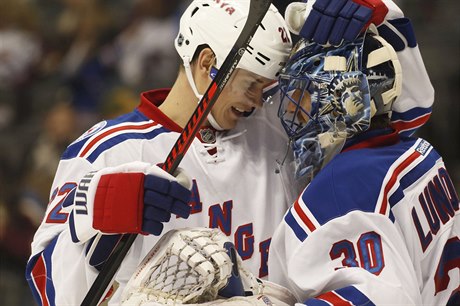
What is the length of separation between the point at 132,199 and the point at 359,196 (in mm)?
563

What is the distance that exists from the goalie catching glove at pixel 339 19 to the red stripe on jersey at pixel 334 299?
2.15 feet

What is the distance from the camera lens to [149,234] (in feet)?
8.41

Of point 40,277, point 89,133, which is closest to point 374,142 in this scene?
point 89,133

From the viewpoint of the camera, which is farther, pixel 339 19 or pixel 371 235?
pixel 339 19

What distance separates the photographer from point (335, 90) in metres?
2.62

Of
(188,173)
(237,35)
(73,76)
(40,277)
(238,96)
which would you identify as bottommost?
(73,76)

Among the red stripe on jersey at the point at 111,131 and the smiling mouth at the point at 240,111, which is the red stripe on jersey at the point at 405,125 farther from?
the red stripe on jersey at the point at 111,131

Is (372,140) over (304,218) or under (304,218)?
over

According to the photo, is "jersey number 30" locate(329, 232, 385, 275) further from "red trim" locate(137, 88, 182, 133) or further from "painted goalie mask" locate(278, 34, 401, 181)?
"red trim" locate(137, 88, 182, 133)

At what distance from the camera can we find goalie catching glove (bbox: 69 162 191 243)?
8.10ft

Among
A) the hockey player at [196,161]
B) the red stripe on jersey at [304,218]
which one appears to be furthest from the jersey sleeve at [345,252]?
the hockey player at [196,161]

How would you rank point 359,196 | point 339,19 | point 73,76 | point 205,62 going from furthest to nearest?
1. point 73,76
2. point 205,62
3. point 339,19
4. point 359,196

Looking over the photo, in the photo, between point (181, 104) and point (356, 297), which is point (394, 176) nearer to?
point (356, 297)

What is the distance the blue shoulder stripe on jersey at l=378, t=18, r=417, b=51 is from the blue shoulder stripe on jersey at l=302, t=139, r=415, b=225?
34 cm
